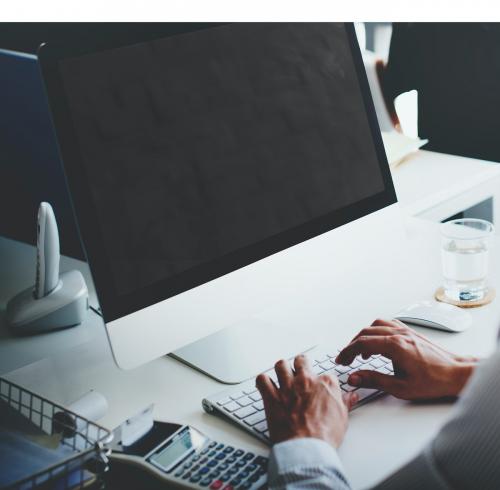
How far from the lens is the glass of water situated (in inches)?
50.1

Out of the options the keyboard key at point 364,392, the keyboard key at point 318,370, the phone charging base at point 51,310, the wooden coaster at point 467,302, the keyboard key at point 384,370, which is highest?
the phone charging base at point 51,310

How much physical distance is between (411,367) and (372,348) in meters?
0.07

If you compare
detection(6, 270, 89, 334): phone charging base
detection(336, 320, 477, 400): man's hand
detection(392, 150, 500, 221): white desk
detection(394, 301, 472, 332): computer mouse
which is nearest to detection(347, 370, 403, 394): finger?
detection(336, 320, 477, 400): man's hand

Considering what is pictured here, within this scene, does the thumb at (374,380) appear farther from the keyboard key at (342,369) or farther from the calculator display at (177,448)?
the calculator display at (177,448)

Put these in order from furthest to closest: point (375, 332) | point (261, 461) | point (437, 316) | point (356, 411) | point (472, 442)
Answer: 1. point (437, 316)
2. point (375, 332)
3. point (356, 411)
4. point (261, 461)
5. point (472, 442)

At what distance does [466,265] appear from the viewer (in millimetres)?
1276

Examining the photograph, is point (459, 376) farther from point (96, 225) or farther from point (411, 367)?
point (96, 225)

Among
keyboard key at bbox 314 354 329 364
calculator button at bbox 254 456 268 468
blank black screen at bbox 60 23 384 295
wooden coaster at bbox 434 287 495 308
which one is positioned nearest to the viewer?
calculator button at bbox 254 456 268 468

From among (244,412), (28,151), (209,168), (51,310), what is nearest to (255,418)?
(244,412)

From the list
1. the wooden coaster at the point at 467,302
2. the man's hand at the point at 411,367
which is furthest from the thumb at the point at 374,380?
the wooden coaster at the point at 467,302

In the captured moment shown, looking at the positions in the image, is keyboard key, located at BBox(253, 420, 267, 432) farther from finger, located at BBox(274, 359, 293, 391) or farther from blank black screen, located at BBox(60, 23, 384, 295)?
blank black screen, located at BBox(60, 23, 384, 295)

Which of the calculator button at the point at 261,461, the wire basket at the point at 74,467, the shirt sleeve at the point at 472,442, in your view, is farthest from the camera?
the calculator button at the point at 261,461

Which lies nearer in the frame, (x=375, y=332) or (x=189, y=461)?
(x=189, y=461)

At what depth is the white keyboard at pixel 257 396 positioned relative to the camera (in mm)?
951
